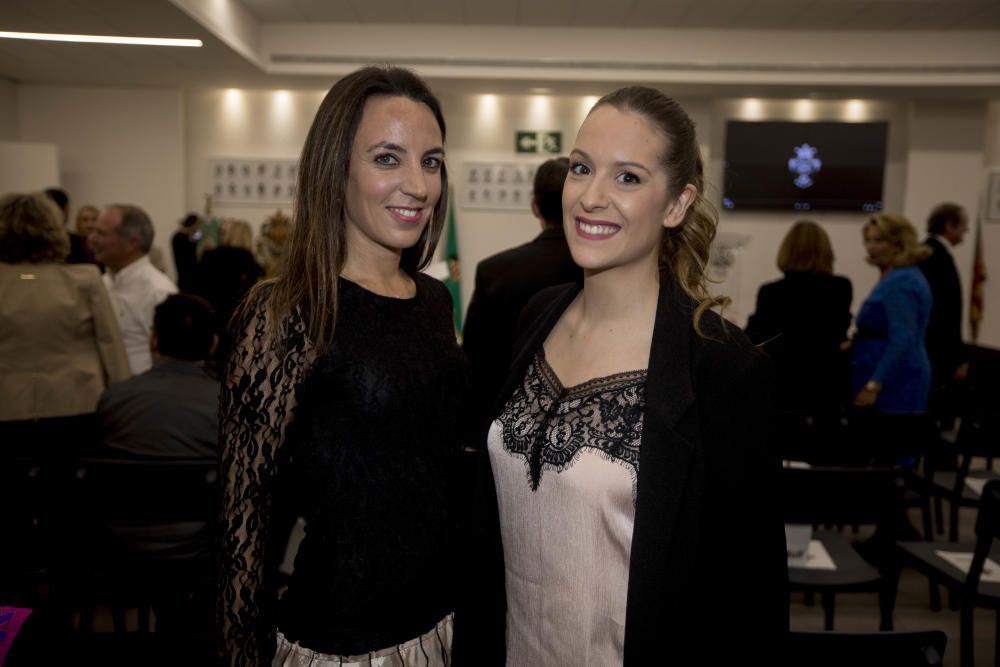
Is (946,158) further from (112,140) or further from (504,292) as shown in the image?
(112,140)

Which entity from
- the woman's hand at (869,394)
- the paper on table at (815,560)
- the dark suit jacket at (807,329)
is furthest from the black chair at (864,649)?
the woman's hand at (869,394)

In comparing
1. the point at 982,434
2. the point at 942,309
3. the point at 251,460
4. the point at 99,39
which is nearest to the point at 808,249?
the point at 982,434

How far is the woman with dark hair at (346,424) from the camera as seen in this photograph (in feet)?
4.52

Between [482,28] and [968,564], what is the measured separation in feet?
19.7

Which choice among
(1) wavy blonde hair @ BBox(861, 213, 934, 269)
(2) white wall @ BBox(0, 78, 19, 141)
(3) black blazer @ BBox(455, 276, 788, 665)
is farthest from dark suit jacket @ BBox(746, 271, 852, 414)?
(2) white wall @ BBox(0, 78, 19, 141)

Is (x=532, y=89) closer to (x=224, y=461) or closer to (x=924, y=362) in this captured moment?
(x=924, y=362)

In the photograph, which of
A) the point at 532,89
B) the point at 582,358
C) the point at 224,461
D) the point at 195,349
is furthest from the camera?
the point at 532,89

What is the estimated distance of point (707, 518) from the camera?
1.33 meters

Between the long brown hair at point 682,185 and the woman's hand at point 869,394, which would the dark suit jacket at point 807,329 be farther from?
the long brown hair at point 682,185

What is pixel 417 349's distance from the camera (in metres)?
1.48

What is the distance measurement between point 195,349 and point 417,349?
1652 mm

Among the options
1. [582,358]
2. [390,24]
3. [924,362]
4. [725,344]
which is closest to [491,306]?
[582,358]

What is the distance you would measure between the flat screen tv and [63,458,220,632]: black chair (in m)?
7.19

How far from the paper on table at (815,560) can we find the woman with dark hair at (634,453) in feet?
5.05
